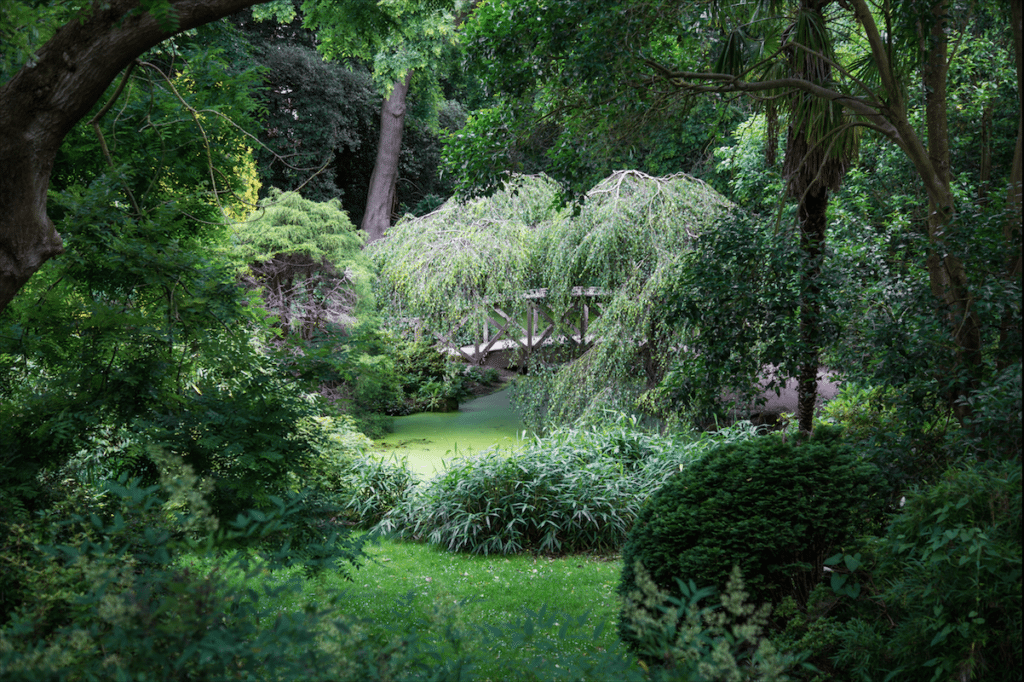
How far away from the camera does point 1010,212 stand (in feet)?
12.3

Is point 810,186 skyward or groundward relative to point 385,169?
groundward

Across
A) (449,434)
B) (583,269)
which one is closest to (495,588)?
(583,269)

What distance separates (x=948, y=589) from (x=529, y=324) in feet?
28.7

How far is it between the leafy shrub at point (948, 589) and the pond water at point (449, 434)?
562 cm

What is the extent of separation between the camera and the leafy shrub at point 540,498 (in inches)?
270

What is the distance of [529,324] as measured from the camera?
11.4 m

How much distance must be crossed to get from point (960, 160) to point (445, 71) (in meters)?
10.7

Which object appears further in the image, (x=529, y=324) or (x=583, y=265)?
(x=529, y=324)

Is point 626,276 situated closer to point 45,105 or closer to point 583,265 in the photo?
point 583,265

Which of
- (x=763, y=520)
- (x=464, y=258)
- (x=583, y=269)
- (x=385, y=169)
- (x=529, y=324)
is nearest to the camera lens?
(x=763, y=520)

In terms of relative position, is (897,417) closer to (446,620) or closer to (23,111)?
(446,620)

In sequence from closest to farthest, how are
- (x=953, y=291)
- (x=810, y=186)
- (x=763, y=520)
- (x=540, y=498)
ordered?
(x=763, y=520) < (x=953, y=291) < (x=810, y=186) < (x=540, y=498)

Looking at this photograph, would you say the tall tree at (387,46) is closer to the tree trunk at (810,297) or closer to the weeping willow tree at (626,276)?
the tree trunk at (810,297)

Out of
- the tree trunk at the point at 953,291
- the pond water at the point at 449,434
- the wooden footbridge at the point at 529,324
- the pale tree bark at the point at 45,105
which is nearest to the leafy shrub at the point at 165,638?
the pale tree bark at the point at 45,105
